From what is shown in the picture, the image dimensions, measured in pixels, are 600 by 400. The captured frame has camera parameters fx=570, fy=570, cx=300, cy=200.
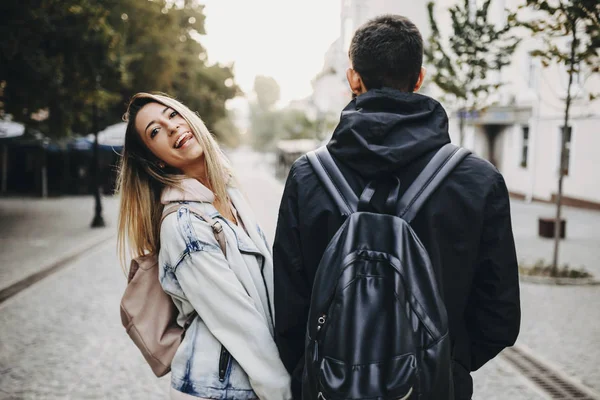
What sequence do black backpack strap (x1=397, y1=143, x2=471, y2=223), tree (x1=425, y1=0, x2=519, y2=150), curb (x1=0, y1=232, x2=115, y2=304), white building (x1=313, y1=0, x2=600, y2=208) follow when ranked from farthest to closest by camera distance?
white building (x1=313, y1=0, x2=600, y2=208)
tree (x1=425, y1=0, x2=519, y2=150)
curb (x1=0, y1=232, x2=115, y2=304)
black backpack strap (x1=397, y1=143, x2=471, y2=223)

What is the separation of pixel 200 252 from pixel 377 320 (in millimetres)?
707

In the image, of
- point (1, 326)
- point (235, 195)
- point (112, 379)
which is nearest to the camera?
point (235, 195)

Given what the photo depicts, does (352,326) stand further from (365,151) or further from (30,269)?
(30,269)

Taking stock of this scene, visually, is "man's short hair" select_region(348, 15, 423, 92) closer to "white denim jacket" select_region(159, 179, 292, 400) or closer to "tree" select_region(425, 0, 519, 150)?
"white denim jacket" select_region(159, 179, 292, 400)

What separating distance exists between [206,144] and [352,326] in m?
1.05

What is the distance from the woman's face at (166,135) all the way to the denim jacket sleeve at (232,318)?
40 cm

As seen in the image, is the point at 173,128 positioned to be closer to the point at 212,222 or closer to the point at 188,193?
the point at 188,193

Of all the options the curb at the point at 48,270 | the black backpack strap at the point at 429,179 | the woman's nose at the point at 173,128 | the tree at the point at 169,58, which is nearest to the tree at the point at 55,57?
the tree at the point at 169,58

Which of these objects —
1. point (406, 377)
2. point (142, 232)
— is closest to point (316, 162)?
point (406, 377)

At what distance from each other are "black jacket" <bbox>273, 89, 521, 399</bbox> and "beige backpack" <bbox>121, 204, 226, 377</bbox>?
0.35 meters

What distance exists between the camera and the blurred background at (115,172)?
16.7ft

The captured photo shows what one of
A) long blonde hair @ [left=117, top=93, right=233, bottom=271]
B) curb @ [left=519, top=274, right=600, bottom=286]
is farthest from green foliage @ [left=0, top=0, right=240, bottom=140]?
long blonde hair @ [left=117, top=93, right=233, bottom=271]

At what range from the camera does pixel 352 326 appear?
1355 millimetres

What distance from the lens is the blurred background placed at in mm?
5090
